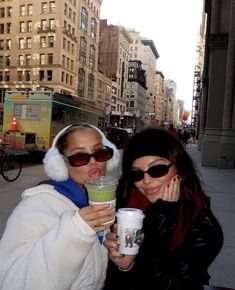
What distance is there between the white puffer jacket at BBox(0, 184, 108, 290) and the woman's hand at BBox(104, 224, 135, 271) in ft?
0.40

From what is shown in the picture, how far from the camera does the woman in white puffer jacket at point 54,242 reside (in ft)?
5.04

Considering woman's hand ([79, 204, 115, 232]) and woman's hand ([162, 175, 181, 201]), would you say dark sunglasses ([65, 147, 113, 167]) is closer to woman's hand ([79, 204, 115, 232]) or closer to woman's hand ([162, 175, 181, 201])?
woman's hand ([162, 175, 181, 201])

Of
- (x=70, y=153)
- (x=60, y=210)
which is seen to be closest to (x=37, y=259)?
(x=60, y=210)

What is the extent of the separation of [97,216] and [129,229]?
17 centimetres

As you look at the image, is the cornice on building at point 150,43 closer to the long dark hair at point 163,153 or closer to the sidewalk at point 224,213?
the sidewalk at point 224,213

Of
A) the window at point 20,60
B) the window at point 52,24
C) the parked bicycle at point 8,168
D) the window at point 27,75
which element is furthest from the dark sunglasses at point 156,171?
the window at point 20,60

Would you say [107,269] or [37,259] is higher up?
[37,259]

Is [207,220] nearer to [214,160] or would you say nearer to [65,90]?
[214,160]

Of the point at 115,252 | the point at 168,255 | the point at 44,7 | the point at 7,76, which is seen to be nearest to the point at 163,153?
the point at 168,255

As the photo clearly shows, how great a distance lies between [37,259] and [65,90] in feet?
213

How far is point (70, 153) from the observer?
85.0 inches

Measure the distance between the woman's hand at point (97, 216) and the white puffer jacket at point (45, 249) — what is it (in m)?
0.02

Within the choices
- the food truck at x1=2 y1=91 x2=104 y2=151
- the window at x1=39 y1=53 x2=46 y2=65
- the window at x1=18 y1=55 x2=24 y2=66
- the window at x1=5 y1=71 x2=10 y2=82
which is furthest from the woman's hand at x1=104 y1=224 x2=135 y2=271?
the window at x1=5 y1=71 x2=10 y2=82

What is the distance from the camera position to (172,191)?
2000 mm
